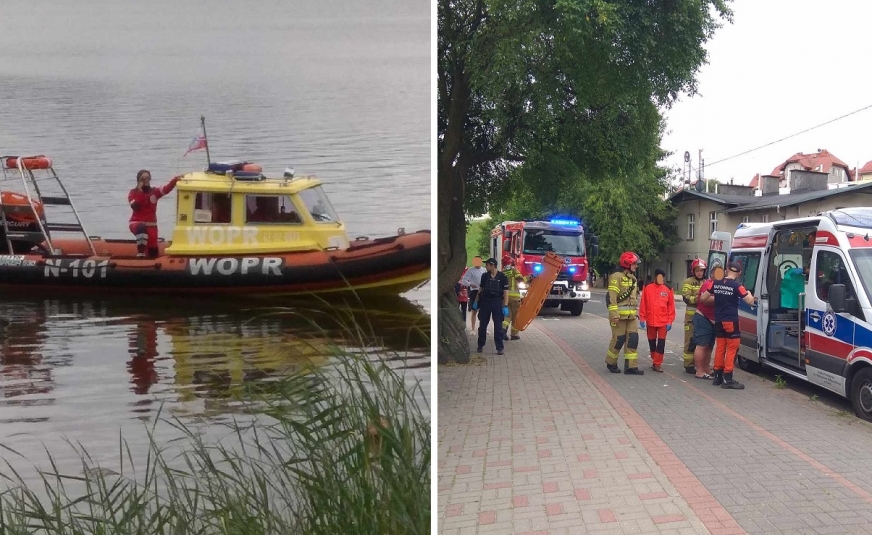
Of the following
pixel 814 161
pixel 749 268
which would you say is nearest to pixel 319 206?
pixel 749 268

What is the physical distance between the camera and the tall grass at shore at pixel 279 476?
2.53 m

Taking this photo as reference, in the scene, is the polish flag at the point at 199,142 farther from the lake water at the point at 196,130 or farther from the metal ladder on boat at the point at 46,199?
the metal ladder on boat at the point at 46,199

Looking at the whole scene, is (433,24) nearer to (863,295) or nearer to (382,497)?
(382,497)

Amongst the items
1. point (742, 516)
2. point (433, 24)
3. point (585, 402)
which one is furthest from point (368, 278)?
point (585, 402)

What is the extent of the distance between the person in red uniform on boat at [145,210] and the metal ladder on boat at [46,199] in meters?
0.21

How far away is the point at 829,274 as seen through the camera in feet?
24.1

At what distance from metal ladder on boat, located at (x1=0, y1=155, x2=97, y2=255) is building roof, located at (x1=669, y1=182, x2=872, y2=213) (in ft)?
71.3

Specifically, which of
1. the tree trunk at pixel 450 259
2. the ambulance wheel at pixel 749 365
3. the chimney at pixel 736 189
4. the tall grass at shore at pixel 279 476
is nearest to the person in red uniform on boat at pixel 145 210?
the tall grass at shore at pixel 279 476

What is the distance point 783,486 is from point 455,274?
17.7 ft

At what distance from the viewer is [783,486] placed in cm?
478

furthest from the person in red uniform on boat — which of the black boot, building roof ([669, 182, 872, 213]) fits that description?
building roof ([669, 182, 872, 213])

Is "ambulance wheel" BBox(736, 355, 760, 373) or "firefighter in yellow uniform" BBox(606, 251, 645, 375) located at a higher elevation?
"firefighter in yellow uniform" BBox(606, 251, 645, 375)

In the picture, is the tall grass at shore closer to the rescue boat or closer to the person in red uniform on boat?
the rescue boat

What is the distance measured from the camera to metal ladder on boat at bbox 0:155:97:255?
2633 mm
